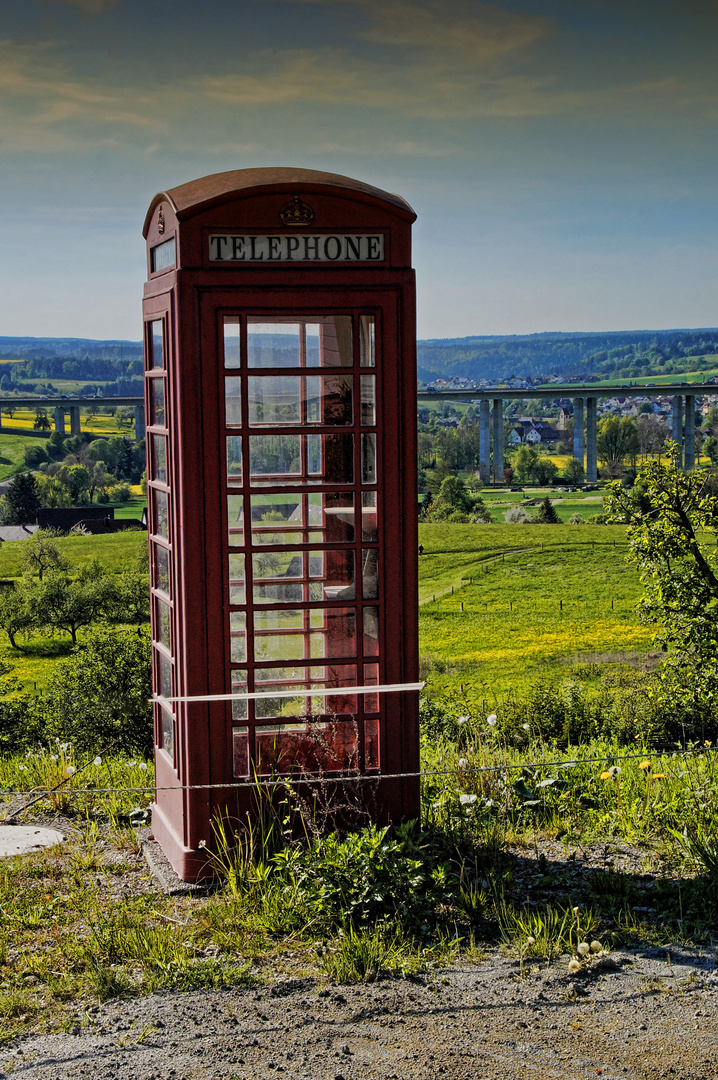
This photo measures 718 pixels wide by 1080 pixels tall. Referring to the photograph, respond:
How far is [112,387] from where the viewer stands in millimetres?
93875

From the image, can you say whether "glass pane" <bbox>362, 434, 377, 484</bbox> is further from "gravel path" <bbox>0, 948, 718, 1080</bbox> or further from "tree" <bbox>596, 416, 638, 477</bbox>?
"tree" <bbox>596, 416, 638, 477</bbox>

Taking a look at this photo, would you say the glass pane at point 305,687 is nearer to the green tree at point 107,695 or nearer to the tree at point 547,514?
the green tree at point 107,695

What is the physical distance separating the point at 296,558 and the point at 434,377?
373ft

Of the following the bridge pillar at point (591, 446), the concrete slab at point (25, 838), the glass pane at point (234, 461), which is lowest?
the concrete slab at point (25, 838)

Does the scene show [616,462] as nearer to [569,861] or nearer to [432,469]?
[432,469]

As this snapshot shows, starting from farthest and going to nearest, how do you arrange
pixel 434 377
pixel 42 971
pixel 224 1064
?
pixel 434 377, pixel 42 971, pixel 224 1064

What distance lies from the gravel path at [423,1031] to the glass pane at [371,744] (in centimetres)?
101

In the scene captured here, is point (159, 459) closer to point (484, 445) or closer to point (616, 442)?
point (484, 445)

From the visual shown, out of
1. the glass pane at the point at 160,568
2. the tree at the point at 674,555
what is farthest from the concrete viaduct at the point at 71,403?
the glass pane at the point at 160,568

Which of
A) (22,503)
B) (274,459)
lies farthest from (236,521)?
(22,503)

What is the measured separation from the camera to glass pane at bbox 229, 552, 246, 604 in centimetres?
391

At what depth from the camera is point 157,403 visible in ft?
13.6

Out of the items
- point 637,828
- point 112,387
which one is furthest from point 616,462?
point 637,828

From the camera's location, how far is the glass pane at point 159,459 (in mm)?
4141
